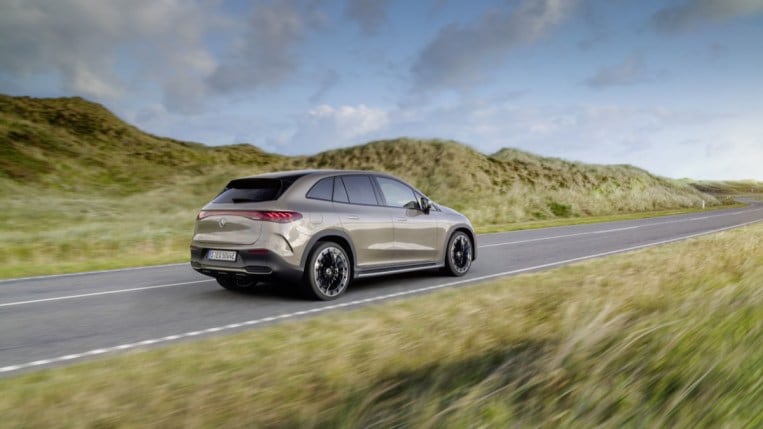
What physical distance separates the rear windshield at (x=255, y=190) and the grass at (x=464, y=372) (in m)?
2.28

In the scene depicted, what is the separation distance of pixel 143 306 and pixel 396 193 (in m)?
4.01

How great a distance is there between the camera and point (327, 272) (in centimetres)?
861

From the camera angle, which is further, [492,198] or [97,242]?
[492,198]

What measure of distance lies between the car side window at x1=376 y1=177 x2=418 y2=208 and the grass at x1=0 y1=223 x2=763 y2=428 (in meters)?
3.21

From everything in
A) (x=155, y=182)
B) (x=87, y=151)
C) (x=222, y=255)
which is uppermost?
(x=87, y=151)

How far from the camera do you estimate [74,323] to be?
23.9 ft

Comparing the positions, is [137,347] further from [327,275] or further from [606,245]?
[606,245]

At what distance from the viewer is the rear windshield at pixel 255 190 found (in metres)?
8.50

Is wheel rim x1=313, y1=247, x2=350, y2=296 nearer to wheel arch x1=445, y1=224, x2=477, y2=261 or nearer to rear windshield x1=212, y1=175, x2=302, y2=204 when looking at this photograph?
rear windshield x1=212, y1=175, x2=302, y2=204

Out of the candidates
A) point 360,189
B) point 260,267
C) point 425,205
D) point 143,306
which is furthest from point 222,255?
point 425,205

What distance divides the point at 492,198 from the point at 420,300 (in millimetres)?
28891

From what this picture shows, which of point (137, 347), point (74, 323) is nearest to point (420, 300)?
point (137, 347)

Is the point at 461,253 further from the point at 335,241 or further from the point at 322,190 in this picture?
the point at 322,190

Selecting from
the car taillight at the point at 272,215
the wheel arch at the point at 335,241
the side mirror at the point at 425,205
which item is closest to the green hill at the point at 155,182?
the car taillight at the point at 272,215
